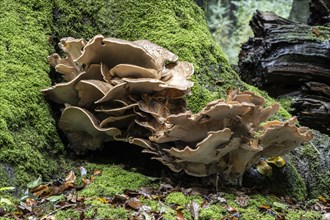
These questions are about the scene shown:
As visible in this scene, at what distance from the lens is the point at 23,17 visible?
412 centimetres

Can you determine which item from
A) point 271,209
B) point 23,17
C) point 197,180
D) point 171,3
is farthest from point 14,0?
point 271,209

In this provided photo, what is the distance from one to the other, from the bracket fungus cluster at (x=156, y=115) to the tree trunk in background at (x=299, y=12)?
812 cm

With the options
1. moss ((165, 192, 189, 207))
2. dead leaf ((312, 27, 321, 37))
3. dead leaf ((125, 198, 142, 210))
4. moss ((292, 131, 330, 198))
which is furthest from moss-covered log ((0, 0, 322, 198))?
dead leaf ((312, 27, 321, 37))

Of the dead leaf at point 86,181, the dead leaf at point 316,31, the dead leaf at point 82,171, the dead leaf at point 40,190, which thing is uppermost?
the dead leaf at point 316,31

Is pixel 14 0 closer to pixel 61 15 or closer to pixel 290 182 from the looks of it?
pixel 61 15

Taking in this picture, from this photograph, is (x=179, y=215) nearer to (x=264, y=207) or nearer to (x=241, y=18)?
(x=264, y=207)

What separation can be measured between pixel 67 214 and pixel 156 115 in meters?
0.98

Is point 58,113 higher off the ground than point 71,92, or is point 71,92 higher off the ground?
point 71,92

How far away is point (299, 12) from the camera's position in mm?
11055

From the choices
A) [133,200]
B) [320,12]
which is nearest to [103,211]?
[133,200]

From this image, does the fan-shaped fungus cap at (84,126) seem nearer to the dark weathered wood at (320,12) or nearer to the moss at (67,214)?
the moss at (67,214)

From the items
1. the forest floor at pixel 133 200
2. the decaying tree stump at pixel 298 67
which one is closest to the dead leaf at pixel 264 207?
the forest floor at pixel 133 200

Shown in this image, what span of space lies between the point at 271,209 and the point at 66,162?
5.57 feet

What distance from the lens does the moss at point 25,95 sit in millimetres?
3264
